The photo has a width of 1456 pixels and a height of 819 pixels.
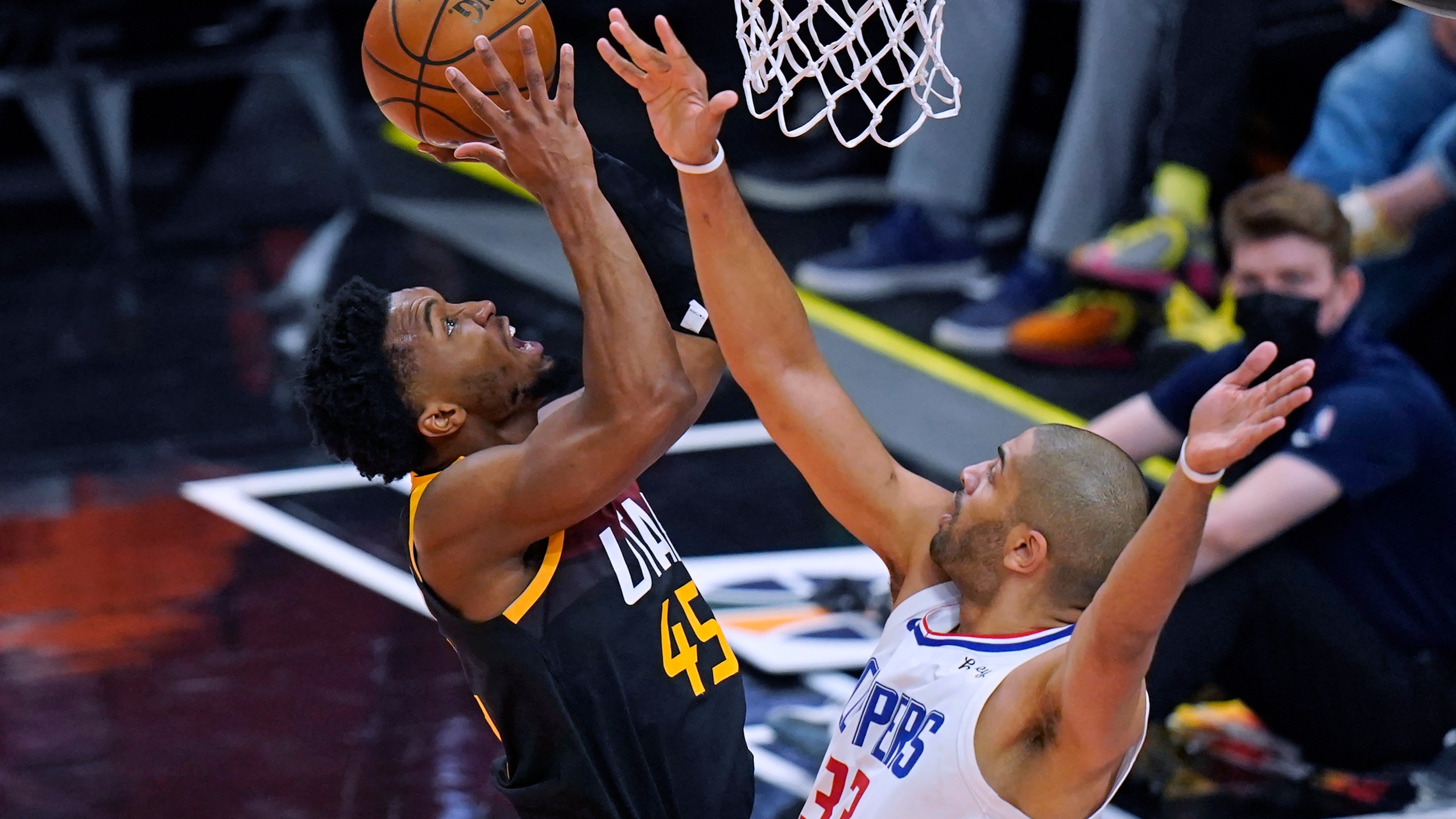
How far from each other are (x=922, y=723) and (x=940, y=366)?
4.02m

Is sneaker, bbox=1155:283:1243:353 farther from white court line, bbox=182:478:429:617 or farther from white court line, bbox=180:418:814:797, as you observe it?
white court line, bbox=182:478:429:617

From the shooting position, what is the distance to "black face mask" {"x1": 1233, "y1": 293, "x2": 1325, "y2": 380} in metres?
4.05

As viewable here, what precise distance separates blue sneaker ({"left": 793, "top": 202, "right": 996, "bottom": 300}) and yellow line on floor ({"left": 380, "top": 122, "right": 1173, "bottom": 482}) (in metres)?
0.12

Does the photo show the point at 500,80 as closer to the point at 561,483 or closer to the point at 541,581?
the point at 561,483

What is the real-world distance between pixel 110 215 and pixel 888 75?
158 inches

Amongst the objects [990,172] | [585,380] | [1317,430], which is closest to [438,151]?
[585,380]

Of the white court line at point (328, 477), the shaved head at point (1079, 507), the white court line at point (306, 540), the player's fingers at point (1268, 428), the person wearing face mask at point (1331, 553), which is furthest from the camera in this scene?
the white court line at point (328, 477)

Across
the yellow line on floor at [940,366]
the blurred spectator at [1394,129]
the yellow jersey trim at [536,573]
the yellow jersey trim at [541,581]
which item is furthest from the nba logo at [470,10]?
the blurred spectator at [1394,129]

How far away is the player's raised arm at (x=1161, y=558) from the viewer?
196 centimetres

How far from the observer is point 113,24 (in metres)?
8.65

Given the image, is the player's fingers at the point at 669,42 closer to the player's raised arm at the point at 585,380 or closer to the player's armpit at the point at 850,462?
the player's raised arm at the point at 585,380

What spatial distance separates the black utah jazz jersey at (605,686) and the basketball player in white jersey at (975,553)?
232 millimetres

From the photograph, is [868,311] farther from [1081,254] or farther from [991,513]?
[991,513]

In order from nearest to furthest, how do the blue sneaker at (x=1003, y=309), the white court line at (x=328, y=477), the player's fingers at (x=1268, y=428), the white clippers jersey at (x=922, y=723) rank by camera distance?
1. the player's fingers at (x=1268, y=428)
2. the white clippers jersey at (x=922, y=723)
3. the white court line at (x=328, y=477)
4. the blue sneaker at (x=1003, y=309)
